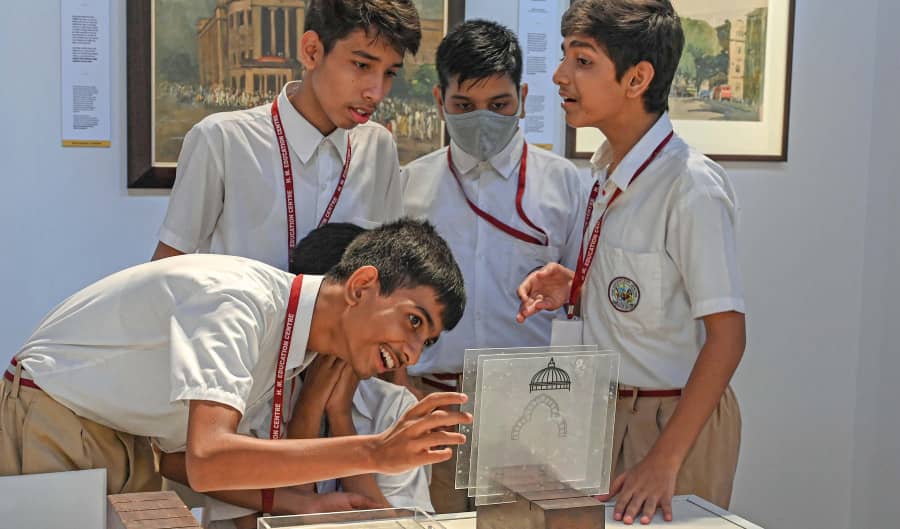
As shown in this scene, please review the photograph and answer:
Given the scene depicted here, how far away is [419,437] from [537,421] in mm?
222

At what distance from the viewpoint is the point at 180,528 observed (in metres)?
1.58

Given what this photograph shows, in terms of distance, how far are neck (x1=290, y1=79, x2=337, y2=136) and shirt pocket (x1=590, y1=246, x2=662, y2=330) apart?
696mm

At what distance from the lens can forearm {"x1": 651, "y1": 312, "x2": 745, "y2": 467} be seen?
196cm

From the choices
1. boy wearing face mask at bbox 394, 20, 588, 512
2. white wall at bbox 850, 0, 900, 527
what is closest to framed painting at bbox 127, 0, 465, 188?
boy wearing face mask at bbox 394, 20, 588, 512

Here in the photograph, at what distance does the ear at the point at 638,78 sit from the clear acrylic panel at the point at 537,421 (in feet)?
2.30

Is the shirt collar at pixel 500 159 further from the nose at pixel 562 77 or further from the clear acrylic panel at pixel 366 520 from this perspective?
the clear acrylic panel at pixel 366 520

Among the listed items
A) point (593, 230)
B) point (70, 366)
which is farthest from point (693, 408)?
point (70, 366)

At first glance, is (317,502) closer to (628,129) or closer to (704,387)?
(704,387)

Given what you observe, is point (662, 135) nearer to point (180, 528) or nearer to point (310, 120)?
point (310, 120)

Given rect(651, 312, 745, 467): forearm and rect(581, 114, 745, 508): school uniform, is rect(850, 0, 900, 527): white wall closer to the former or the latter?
rect(581, 114, 745, 508): school uniform

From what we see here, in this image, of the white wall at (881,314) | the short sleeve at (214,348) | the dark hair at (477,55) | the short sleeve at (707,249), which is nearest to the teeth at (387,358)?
the short sleeve at (214,348)

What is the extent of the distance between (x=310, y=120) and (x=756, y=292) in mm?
2044

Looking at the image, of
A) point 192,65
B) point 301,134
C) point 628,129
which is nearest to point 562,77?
point 628,129

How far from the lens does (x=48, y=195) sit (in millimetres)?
3020
